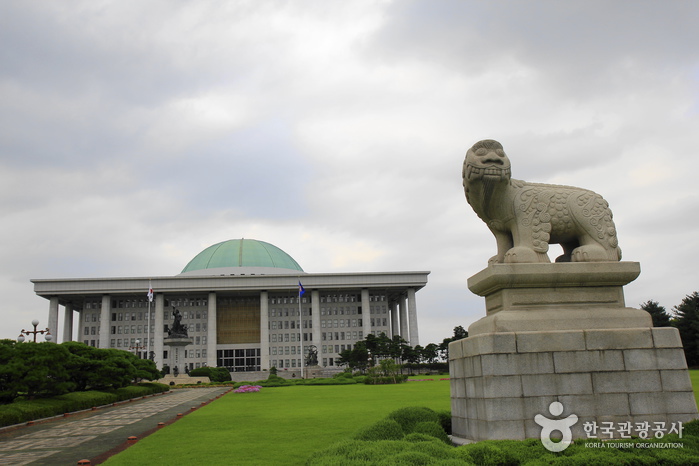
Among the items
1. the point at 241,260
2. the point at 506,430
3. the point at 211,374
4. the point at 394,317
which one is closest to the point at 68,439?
the point at 506,430

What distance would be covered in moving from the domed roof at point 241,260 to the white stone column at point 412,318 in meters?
22.7

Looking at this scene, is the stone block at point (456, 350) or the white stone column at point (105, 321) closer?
the stone block at point (456, 350)

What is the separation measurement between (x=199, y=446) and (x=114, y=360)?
2373 centimetres

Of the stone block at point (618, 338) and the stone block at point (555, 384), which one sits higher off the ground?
the stone block at point (618, 338)

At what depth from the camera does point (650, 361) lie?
293 inches

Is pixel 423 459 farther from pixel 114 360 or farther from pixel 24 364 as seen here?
pixel 114 360

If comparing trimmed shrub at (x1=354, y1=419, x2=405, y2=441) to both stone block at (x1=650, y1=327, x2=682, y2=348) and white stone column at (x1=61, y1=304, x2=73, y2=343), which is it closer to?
stone block at (x1=650, y1=327, x2=682, y2=348)

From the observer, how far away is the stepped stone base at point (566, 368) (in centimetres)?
715

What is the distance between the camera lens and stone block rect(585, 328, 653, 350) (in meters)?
7.45

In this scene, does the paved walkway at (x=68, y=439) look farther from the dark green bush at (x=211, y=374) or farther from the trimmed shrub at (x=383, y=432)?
the dark green bush at (x=211, y=374)

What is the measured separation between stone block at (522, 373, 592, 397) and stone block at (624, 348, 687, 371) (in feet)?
2.31

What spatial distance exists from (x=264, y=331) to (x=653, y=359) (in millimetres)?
80420

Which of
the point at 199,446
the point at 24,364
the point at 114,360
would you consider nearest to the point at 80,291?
the point at 114,360
